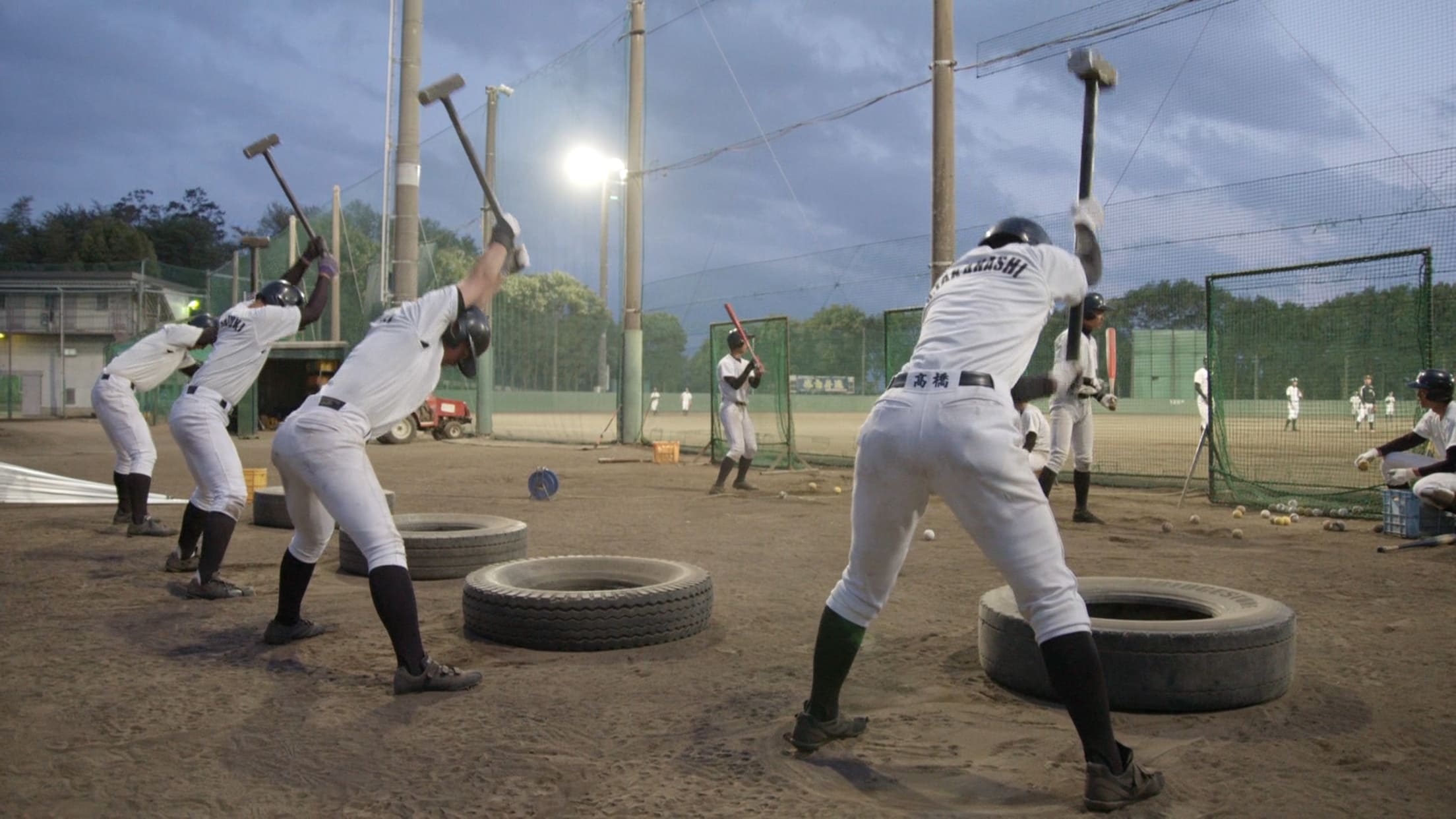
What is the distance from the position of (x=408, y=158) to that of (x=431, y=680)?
17200 mm

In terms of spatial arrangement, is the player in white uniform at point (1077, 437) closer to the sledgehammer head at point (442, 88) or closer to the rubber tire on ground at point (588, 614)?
the rubber tire on ground at point (588, 614)

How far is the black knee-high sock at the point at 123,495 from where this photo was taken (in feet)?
28.0

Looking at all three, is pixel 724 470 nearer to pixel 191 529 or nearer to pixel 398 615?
pixel 191 529

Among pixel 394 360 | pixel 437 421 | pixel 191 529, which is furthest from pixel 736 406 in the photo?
pixel 437 421

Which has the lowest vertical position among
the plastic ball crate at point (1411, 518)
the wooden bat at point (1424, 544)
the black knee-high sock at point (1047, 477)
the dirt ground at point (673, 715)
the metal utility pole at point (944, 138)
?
the dirt ground at point (673, 715)

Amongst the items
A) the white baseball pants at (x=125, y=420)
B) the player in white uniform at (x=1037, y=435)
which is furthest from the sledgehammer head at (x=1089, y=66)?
the white baseball pants at (x=125, y=420)

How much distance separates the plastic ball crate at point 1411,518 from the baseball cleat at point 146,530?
34.6 ft

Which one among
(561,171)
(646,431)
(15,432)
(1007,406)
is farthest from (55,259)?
(1007,406)

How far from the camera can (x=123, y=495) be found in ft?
28.4

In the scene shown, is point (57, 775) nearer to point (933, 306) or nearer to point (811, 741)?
point (811, 741)

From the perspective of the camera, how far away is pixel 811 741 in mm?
3316

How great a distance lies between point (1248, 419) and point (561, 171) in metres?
18.5

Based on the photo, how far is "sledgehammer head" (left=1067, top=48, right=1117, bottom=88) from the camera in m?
4.10

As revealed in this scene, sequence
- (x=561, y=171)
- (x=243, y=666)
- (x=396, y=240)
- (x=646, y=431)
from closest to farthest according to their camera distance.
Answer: (x=243, y=666), (x=396, y=240), (x=646, y=431), (x=561, y=171)
